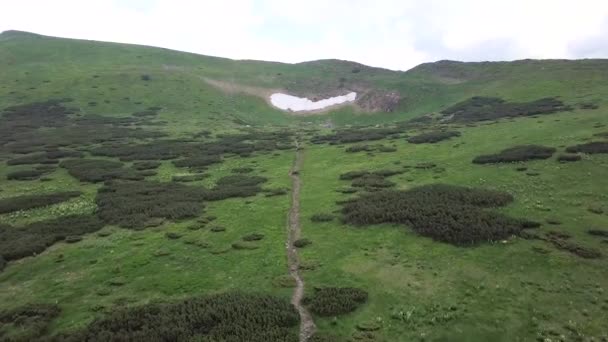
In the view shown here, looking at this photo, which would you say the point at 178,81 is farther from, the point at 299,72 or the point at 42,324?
the point at 42,324

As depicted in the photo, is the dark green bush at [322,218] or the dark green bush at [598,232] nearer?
the dark green bush at [598,232]

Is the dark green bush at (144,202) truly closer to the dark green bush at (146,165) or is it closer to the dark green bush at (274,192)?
the dark green bush at (274,192)

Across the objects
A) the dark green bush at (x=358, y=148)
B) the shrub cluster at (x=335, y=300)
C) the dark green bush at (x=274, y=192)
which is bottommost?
the dark green bush at (x=274, y=192)

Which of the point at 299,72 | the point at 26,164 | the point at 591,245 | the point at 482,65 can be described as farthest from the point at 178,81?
the point at 591,245

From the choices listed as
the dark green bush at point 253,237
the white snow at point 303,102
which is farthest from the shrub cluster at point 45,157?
the white snow at point 303,102

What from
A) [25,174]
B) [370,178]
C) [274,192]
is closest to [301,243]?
[274,192]

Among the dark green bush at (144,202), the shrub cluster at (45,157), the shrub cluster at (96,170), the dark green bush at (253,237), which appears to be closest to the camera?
the dark green bush at (253,237)

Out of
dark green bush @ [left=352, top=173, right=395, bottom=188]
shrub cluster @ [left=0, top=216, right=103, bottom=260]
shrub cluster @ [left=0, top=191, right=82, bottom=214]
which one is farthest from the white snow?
shrub cluster @ [left=0, top=216, right=103, bottom=260]

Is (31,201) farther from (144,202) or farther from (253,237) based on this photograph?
(253,237)
